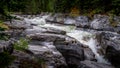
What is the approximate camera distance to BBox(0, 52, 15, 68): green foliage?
7.99 metres

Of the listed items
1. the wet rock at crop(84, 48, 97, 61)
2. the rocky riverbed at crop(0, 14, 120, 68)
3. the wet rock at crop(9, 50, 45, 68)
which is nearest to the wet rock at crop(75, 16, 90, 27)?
the rocky riverbed at crop(0, 14, 120, 68)

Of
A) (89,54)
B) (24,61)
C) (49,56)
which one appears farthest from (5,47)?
(89,54)

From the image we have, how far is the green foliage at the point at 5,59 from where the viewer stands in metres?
7.99

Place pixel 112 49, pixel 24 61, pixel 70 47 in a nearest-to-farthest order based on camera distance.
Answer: pixel 24 61 → pixel 70 47 → pixel 112 49

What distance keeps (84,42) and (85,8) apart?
9671 mm

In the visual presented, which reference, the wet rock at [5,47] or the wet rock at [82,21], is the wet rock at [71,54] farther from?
the wet rock at [82,21]

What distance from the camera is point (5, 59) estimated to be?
8328mm

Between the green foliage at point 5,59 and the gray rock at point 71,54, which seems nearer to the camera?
the green foliage at point 5,59

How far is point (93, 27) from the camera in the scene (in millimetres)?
19609

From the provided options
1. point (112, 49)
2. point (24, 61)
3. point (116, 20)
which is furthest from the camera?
point (116, 20)

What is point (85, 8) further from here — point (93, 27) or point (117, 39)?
point (117, 39)

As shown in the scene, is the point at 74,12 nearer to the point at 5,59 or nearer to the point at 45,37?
the point at 45,37

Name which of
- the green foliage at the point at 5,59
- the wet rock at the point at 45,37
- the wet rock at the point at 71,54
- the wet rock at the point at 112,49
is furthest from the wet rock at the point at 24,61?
the wet rock at the point at 112,49

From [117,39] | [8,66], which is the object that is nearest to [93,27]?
[117,39]
